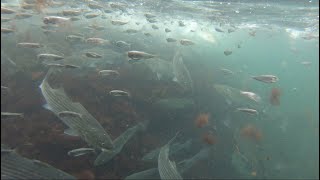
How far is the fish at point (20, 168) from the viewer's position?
5.23 metres

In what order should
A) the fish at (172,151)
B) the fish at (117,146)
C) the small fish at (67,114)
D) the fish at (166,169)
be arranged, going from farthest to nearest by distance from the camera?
the fish at (172,151)
the fish at (117,146)
the fish at (166,169)
the small fish at (67,114)

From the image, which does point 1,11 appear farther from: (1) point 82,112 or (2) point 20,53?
(1) point 82,112

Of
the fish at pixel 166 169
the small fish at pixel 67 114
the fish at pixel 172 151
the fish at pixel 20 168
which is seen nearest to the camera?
→ the fish at pixel 20 168

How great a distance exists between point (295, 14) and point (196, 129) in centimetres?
1359

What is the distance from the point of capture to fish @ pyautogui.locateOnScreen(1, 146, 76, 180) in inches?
206

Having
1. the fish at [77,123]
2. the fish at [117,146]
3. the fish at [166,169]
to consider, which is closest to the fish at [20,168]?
the fish at [77,123]

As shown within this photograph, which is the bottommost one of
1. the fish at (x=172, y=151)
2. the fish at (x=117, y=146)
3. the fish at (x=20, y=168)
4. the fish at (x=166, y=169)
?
the fish at (x=172, y=151)

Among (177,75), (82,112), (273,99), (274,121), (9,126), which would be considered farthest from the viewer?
(274,121)

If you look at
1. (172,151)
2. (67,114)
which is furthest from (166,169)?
(172,151)

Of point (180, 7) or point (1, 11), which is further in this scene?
point (180, 7)

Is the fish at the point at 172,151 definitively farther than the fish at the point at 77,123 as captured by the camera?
Yes

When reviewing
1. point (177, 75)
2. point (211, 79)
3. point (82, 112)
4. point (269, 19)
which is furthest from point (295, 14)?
point (82, 112)

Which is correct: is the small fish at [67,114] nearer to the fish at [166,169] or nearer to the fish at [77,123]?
the fish at [77,123]

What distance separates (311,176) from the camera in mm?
20016
